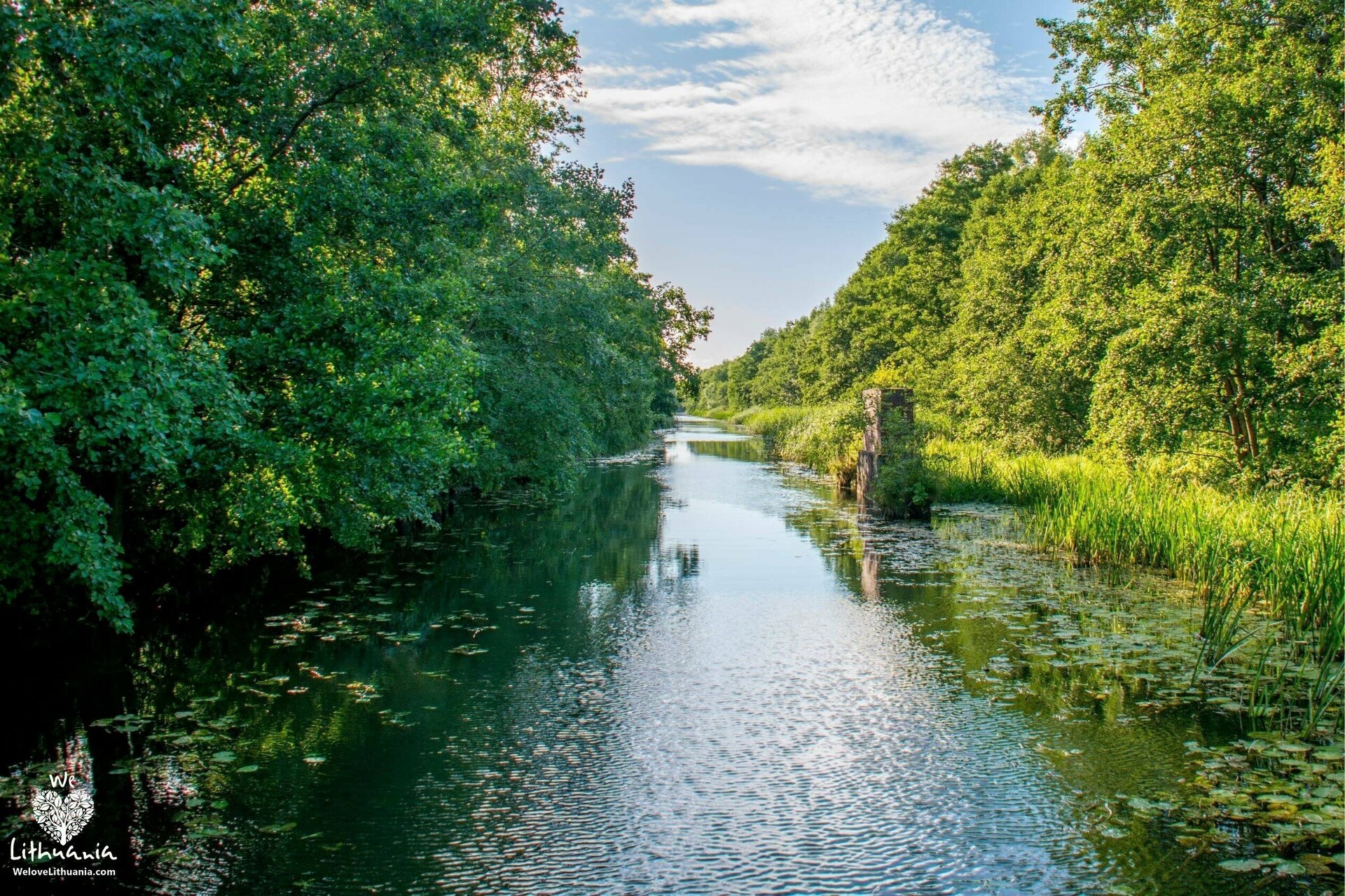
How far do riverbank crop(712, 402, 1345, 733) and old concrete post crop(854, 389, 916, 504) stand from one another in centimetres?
139

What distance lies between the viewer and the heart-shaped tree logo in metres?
5.04

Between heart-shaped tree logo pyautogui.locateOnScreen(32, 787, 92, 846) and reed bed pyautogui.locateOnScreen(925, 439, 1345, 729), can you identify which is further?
reed bed pyautogui.locateOnScreen(925, 439, 1345, 729)

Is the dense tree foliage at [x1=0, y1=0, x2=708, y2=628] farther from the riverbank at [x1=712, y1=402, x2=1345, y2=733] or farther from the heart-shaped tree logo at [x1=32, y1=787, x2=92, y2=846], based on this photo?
the riverbank at [x1=712, y1=402, x2=1345, y2=733]

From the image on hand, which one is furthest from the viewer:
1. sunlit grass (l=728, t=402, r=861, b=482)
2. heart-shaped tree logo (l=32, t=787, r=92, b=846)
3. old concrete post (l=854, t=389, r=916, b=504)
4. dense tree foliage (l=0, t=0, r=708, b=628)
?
sunlit grass (l=728, t=402, r=861, b=482)

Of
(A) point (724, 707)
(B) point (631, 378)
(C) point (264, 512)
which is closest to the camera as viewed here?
(A) point (724, 707)

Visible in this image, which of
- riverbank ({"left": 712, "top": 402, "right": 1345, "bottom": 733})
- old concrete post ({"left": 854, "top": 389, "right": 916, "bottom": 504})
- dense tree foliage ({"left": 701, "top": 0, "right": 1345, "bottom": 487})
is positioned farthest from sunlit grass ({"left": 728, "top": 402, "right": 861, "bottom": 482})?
dense tree foliage ({"left": 701, "top": 0, "right": 1345, "bottom": 487})

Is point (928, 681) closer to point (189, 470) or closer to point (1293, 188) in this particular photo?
point (189, 470)

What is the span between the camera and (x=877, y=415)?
66.9 feet

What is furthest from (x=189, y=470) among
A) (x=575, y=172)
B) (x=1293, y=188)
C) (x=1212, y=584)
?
(x=1293, y=188)

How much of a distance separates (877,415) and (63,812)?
17657 mm

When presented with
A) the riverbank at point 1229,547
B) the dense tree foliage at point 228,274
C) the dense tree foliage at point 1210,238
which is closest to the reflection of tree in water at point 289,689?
the dense tree foliage at point 228,274

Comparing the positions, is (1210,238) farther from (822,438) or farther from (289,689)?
(289,689)

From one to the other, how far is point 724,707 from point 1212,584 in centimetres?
587

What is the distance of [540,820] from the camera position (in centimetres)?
530
